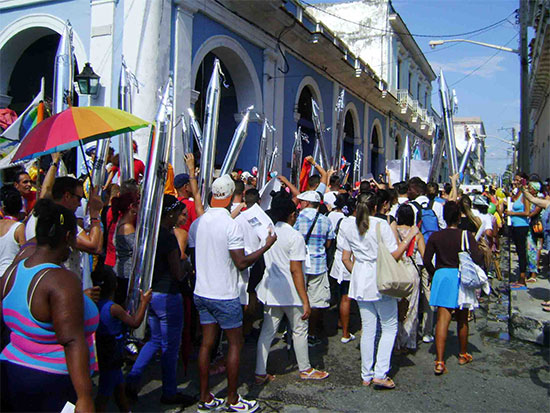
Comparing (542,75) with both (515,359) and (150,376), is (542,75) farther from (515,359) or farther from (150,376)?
(150,376)

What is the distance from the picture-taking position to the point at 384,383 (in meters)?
4.36

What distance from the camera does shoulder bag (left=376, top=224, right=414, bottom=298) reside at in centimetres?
428

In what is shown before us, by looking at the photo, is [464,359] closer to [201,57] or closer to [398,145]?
[201,57]

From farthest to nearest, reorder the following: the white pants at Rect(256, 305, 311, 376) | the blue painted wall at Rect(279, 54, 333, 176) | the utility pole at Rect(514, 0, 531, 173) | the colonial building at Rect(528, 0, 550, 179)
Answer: the blue painted wall at Rect(279, 54, 333, 176) → the colonial building at Rect(528, 0, 550, 179) → the utility pole at Rect(514, 0, 531, 173) → the white pants at Rect(256, 305, 311, 376)

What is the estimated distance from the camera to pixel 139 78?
8875 millimetres

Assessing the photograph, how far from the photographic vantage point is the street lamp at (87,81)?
28.7ft

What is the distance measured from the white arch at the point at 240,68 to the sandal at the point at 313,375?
7.93 m

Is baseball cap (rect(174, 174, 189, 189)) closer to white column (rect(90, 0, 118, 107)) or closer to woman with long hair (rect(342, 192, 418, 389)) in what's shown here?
woman with long hair (rect(342, 192, 418, 389))

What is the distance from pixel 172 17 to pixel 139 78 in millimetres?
1522

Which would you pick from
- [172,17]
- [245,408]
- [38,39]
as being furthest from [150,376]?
[38,39]

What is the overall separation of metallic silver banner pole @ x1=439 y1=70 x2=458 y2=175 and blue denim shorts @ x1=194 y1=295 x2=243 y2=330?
451 cm

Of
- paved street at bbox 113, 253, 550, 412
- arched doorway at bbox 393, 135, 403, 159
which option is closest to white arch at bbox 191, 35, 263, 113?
paved street at bbox 113, 253, 550, 412

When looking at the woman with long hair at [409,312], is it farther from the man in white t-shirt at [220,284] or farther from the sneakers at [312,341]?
the man in white t-shirt at [220,284]

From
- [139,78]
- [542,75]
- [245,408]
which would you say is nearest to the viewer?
[245,408]
